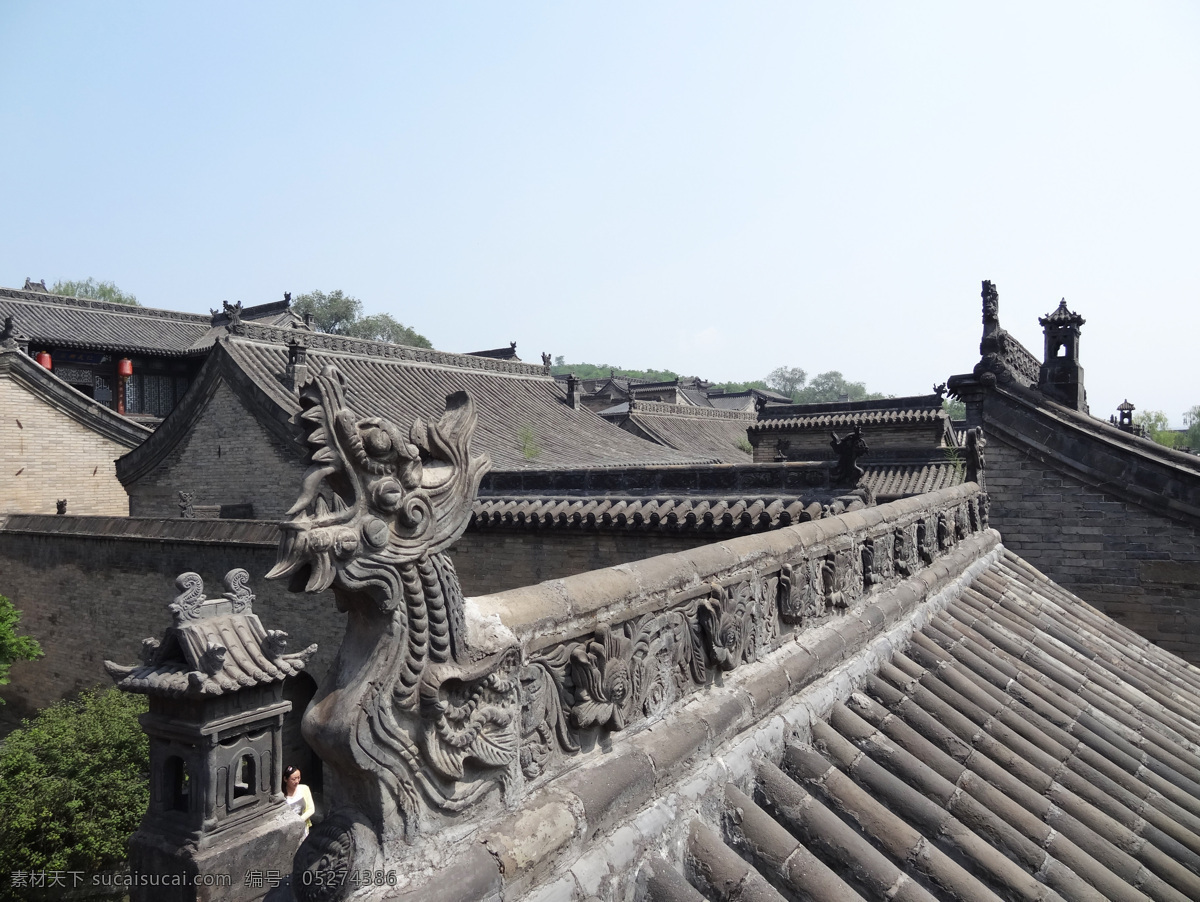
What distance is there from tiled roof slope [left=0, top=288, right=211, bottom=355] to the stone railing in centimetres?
2728

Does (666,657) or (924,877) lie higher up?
(666,657)

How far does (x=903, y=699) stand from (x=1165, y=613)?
11.1 metres

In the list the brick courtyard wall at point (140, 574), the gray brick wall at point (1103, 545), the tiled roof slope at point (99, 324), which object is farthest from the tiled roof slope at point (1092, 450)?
the tiled roof slope at point (99, 324)

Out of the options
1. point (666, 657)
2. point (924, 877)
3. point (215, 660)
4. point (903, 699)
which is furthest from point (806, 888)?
point (215, 660)

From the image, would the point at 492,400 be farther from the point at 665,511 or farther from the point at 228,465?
the point at 665,511

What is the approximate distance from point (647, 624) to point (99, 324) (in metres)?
31.4

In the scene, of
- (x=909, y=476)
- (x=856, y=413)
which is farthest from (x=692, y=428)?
(x=909, y=476)

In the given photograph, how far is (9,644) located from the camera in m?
13.8

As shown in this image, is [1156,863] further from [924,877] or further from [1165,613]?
[1165,613]

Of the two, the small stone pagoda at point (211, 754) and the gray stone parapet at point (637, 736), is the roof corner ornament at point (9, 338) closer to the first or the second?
the small stone pagoda at point (211, 754)

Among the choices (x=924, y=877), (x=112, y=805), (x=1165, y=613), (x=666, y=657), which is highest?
(x=666, y=657)

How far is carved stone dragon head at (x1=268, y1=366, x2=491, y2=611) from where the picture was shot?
1.77 metres

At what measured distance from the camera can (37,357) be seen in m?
24.3

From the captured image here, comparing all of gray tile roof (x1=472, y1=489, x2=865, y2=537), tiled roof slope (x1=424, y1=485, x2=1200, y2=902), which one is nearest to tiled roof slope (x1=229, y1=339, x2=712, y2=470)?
gray tile roof (x1=472, y1=489, x2=865, y2=537)
